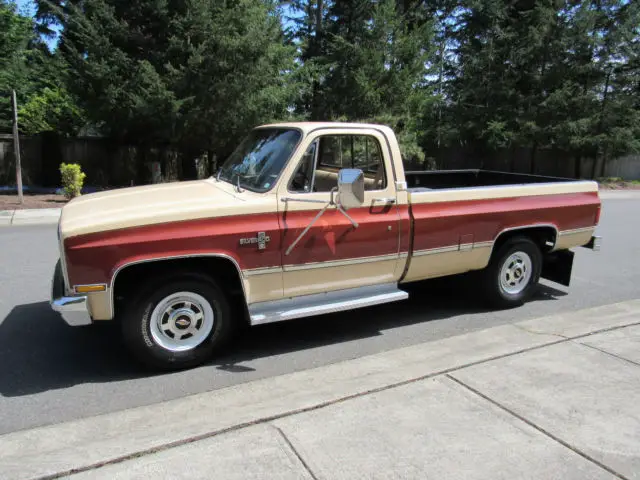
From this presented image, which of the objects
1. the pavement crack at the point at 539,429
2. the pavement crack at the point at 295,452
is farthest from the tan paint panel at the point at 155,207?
the pavement crack at the point at 539,429

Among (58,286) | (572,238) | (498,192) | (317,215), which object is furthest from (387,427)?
(572,238)

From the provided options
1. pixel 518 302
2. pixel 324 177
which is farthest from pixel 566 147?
pixel 324 177

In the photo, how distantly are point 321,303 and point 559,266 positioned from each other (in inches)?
133

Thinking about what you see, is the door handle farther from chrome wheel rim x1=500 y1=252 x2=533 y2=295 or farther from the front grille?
the front grille

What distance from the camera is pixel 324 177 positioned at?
16.5 feet

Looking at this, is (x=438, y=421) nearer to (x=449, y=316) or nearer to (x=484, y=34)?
(x=449, y=316)

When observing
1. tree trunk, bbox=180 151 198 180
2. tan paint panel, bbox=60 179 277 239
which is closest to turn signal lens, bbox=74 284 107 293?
tan paint panel, bbox=60 179 277 239

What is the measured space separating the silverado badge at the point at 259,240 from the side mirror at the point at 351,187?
702 millimetres

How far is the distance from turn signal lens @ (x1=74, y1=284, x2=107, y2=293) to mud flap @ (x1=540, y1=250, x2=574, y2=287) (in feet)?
16.5

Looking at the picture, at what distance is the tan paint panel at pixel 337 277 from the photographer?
4695 millimetres

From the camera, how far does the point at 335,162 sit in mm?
5402

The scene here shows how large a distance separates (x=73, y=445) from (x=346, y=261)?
8.49 feet

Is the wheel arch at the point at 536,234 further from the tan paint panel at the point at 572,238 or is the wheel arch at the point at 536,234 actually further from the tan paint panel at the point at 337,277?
the tan paint panel at the point at 337,277

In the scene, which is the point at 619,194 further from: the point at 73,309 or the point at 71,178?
the point at 73,309
